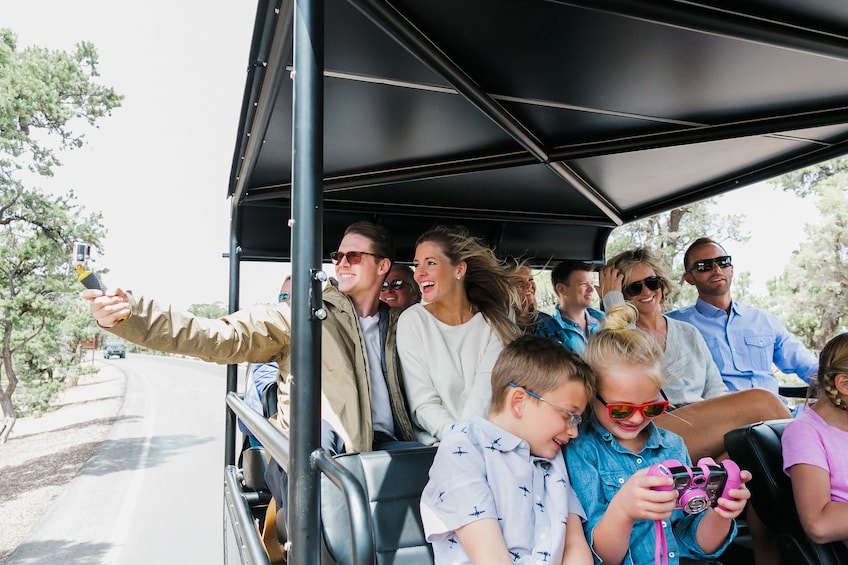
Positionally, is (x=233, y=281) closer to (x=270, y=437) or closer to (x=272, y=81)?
(x=272, y=81)

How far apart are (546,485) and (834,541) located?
1.00m

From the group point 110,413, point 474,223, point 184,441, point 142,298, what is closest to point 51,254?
point 184,441

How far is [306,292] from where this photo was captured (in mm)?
1297

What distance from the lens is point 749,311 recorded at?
3.35m

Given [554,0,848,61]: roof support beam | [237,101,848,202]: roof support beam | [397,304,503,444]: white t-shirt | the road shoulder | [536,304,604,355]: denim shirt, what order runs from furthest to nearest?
the road shoulder → [536,304,604,355]: denim shirt → [237,101,848,202]: roof support beam → [397,304,503,444]: white t-shirt → [554,0,848,61]: roof support beam

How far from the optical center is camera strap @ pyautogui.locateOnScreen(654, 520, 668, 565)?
1.40m

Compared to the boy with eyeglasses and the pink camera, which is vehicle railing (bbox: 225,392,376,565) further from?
the pink camera

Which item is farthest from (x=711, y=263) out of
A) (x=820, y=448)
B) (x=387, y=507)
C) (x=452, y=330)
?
(x=387, y=507)

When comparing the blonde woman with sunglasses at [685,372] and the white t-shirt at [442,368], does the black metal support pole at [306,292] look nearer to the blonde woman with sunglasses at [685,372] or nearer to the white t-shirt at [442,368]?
the white t-shirt at [442,368]

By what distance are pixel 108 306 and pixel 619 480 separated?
1.40 meters

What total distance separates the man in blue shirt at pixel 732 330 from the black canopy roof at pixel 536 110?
455 mm

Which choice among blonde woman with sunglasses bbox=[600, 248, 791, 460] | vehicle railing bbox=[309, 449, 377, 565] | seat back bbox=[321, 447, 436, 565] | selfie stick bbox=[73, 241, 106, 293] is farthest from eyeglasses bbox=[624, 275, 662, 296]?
selfie stick bbox=[73, 241, 106, 293]

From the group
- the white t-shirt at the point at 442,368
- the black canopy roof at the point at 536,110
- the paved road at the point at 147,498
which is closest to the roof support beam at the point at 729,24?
the black canopy roof at the point at 536,110

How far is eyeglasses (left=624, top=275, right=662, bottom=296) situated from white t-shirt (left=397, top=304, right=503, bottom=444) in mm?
1038
